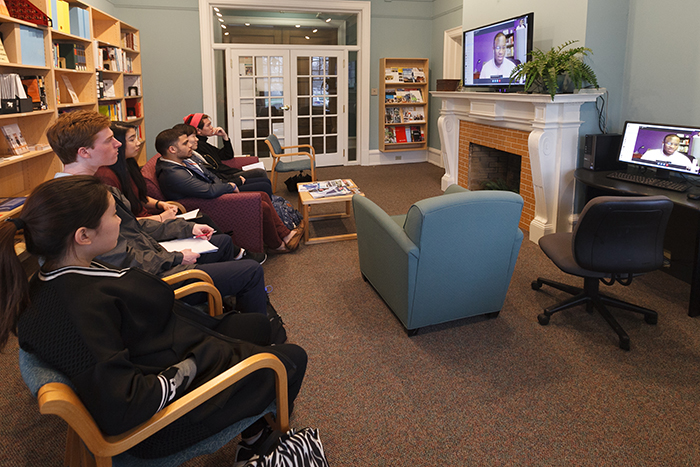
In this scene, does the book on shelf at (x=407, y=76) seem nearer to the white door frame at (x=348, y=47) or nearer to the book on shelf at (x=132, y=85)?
the white door frame at (x=348, y=47)

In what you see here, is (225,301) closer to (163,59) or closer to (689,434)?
(689,434)

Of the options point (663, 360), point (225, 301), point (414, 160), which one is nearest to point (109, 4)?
point (414, 160)

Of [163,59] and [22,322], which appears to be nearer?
[22,322]

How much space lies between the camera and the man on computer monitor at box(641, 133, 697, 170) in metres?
3.37

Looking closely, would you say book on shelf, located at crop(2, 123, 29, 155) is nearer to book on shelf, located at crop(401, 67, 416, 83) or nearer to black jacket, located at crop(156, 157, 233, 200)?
black jacket, located at crop(156, 157, 233, 200)

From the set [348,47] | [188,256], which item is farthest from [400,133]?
[188,256]

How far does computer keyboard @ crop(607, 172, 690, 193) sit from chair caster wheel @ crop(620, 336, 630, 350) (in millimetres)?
1221

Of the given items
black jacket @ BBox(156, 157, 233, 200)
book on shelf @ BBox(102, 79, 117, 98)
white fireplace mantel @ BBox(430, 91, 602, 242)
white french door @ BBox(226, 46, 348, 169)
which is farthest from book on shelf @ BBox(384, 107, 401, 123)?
black jacket @ BBox(156, 157, 233, 200)

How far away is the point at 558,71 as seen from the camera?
405cm

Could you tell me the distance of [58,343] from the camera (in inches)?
48.4

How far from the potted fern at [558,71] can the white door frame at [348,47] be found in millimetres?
4095

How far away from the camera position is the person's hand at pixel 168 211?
306 centimetres

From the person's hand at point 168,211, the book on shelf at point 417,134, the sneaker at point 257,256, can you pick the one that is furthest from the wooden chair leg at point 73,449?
the book on shelf at point 417,134

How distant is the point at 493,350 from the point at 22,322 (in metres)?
2.14
